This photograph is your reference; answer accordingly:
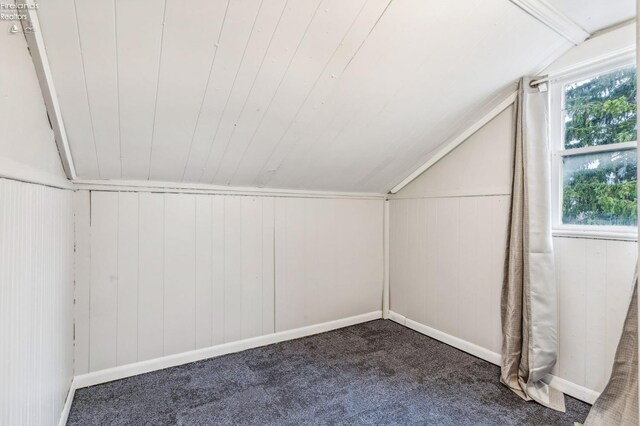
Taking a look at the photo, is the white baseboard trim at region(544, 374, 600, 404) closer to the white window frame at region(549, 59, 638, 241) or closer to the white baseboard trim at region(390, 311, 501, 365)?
the white baseboard trim at region(390, 311, 501, 365)

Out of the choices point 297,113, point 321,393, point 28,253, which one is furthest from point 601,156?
point 28,253

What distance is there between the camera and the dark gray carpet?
1.78 metres

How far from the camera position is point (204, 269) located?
2471mm

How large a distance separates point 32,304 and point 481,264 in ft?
8.73

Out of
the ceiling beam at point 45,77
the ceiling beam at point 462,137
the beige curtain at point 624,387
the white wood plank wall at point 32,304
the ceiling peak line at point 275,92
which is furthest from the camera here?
the ceiling beam at point 462,137

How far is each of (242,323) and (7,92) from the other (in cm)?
212

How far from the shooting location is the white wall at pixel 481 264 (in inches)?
73.6

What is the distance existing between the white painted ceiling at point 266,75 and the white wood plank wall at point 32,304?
51cm

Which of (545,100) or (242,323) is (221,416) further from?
(545,100)

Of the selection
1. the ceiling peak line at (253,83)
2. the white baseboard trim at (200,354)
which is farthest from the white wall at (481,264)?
the ceiling peak line at (253,83)

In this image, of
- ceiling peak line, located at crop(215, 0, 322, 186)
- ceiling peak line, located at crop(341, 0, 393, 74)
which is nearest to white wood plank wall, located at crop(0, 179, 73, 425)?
ceiling peak line, located at crop(215, 0, 322, 186)

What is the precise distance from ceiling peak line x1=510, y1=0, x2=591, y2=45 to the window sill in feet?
3.73

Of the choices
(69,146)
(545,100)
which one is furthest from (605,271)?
(69,146)

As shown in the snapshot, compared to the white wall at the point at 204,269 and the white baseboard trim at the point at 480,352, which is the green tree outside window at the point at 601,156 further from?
the white wall at the point at 204,269
